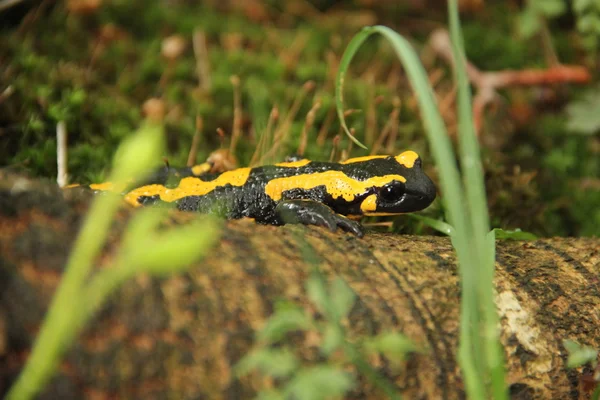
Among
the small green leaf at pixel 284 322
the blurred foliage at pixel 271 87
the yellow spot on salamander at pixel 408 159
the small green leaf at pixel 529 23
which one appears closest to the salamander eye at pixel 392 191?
the yellow spot on salamander at pixel 408 159

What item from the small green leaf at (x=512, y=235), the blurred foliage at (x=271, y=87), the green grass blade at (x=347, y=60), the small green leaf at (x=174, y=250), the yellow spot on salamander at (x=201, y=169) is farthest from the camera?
the blurred foliage at (x=271, y=87)

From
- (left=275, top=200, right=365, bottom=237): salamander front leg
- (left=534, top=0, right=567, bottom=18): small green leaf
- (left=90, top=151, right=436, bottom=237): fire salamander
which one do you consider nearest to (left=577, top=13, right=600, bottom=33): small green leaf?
(left=534, top=0, right=567, bottom=18): small green leaf

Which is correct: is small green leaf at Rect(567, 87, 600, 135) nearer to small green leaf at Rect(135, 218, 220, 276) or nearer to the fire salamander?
the fire salamander

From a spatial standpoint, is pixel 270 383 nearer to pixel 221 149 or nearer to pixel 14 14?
pixel 221 149

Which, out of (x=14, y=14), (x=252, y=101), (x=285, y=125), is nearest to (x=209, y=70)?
(x=252, y=101)

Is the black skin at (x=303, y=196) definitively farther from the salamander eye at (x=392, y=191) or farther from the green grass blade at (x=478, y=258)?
the green grass blade at (x=478, y=258)

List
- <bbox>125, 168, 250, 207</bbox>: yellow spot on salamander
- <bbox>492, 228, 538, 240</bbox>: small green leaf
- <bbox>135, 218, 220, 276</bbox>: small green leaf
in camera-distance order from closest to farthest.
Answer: <bbox>135, 218, 220, 276</bbox>: small green leaf → <bbox>492, 228, 538, 240</bbox>: small green leaf → <bbox>125, 168, 250, 207</bbox>: yellow spot on salamander

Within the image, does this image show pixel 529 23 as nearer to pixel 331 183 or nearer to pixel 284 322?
pixel 331 183
